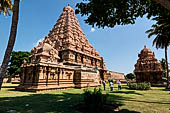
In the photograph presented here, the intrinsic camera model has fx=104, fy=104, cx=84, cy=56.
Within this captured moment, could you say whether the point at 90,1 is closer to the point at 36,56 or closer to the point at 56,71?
the point at 56,71

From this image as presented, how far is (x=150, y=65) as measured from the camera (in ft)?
99.5

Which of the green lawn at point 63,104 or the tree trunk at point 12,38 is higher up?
the tree trunk at point 12,38

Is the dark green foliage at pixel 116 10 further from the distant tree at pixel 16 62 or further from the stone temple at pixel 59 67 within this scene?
the distant tree at pixel 16 62

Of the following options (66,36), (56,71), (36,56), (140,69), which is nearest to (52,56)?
(36,56)


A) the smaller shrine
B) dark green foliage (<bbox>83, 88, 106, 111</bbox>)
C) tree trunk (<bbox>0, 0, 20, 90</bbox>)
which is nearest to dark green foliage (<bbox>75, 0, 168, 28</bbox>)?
tree trunk (<bbox>0, 0, 20, 90</bbox>)

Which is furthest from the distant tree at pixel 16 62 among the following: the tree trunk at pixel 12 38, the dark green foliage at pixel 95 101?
the dark green foliage at pixel 95 101

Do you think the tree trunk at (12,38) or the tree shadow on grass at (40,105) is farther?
the tree shadow on grass at (40,105)

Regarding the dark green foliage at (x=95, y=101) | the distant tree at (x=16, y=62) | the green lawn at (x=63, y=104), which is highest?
the distant tree at (x=16, y=62)

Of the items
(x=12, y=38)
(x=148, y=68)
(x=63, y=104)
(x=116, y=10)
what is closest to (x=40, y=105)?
(x=63, y=104)

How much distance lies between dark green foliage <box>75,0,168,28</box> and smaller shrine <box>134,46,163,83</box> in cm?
2588

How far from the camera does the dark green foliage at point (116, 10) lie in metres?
7.69

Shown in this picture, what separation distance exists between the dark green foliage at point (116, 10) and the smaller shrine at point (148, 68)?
25.9 meters

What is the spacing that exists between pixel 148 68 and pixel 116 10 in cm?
2819

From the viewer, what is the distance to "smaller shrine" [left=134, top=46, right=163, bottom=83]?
29.1 metres
